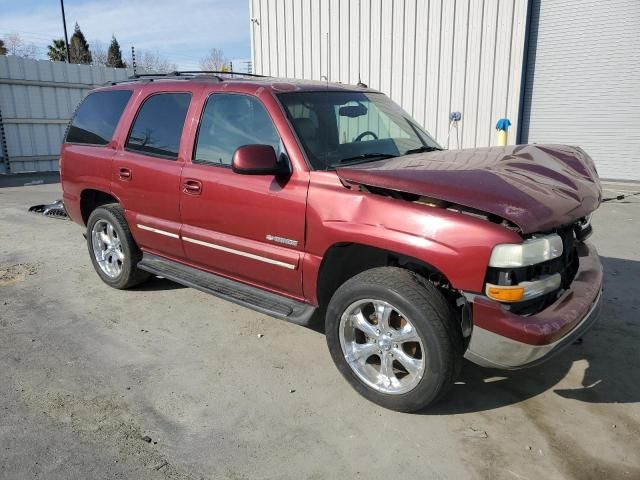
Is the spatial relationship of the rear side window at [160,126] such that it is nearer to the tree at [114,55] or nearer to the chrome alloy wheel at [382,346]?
the chrome alloy wheel at [382,346]

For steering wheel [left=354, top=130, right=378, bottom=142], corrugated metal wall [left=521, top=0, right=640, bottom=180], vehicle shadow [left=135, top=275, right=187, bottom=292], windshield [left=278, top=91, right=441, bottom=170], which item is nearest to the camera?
windshield [left=278, top=91, right=441, bottom=170]

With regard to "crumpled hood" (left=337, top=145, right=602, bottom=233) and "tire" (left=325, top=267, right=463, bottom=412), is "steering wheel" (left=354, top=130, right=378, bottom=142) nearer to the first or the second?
"crumpled hood" (left=337, top=145, right=602, bottom=233)

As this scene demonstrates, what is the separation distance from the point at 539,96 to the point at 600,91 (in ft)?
3.87

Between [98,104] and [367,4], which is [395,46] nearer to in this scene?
[367,4]

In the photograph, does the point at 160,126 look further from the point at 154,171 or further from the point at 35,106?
the point at 35,106

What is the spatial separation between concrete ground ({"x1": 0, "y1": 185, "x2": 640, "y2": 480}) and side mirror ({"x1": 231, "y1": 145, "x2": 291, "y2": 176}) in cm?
135

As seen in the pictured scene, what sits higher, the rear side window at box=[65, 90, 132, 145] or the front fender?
the rear side window at box=[65, 90, 132, 145]

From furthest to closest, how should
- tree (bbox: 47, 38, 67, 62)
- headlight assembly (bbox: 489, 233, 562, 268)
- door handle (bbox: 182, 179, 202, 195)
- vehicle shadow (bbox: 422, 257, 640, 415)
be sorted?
tree (bbox: 47, 38, 67, 62) < door handle (bbox: 182, 179, 202, 195) < vehicle shadow (bbox: 422, 257, 640, 415) < headlight assembly (bbox: 489, 233, 562, 268)

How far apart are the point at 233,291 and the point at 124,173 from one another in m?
1.57

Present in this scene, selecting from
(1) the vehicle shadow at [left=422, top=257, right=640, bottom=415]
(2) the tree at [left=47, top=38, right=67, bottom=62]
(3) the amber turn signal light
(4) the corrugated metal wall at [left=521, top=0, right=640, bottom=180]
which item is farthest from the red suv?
(2) the tree at [left=47, top=38, right=67, bottom=62]

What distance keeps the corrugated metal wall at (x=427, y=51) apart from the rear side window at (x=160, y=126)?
8.04 meters

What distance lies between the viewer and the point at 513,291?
2.60 metres

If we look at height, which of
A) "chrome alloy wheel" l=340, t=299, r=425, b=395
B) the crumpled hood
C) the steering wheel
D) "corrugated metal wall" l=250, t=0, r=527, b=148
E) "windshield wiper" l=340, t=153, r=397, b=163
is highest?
"corrugated metal wall" l=250, t=0, r=527, b=148

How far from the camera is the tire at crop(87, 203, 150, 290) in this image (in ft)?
15.5
